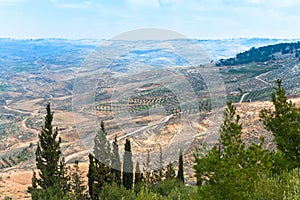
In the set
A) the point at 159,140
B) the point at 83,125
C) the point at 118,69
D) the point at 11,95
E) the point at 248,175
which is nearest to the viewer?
the point at 248,175

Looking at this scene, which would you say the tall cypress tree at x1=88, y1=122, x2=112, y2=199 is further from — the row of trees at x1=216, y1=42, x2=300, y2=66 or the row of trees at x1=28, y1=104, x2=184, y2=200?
the row of trees at x1=216, y1=42, x2=300, y2=66

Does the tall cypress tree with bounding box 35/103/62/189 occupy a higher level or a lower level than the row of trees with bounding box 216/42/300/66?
lower

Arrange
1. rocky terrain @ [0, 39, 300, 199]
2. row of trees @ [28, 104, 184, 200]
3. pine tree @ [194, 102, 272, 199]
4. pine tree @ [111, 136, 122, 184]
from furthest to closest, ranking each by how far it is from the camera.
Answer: rocky terrain @ [0, 39, 300, 199]
pine tree @ [111, 136, 122, 184]
row of trees @ [28, 104, 184, 200]
pine tree @ [194, 102, 272, 199]

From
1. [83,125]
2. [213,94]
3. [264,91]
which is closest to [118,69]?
[213,94]

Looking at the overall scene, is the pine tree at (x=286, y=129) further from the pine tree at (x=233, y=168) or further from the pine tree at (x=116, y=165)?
the pine tree at (x=116, y=165)

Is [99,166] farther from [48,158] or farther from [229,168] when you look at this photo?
[229,168]

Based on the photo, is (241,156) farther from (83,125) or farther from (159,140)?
(83,125)

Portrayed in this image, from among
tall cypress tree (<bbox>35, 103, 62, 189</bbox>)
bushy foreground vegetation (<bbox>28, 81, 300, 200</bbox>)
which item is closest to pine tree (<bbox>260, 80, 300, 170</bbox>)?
bushy foreground vegetation (<bbox>28, 81, 300, 200</bbox>)

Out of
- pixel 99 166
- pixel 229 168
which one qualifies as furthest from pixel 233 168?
pixel 99 166
